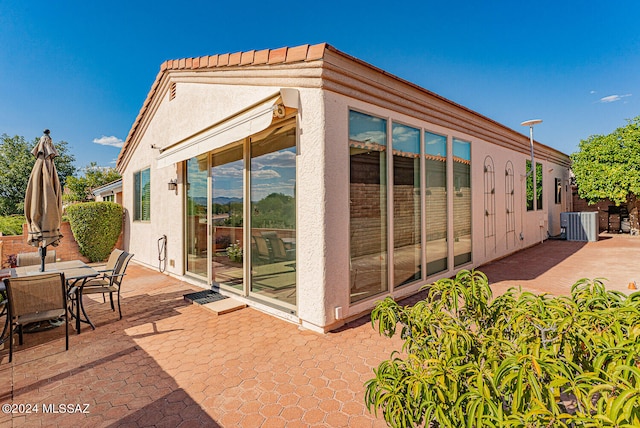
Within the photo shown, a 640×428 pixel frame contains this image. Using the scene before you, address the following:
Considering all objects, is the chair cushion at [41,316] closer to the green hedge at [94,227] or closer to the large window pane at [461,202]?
the large window pane at [461,202]

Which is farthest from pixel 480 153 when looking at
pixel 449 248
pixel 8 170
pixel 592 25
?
pixel 8 170

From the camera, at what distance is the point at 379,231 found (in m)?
6.81

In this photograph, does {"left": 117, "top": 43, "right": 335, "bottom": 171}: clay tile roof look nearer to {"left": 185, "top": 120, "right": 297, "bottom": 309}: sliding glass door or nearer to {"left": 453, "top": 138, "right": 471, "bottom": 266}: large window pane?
{"left": 185, "top": 120, "right": 297, "bottom": 309}: sliding glass door

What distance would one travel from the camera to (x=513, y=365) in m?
1.68

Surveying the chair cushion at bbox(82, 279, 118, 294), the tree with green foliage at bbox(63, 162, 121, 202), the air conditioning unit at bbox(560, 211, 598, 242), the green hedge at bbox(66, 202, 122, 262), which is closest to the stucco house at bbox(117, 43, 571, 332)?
the chair cushion at bbox(82, 279, 118, 294)

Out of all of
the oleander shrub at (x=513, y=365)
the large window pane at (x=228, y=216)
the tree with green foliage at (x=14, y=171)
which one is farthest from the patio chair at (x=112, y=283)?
the tree with green foliage at (x=14, y=171)

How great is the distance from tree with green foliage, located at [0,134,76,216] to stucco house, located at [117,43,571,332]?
40038 mm

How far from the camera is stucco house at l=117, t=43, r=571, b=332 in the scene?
5836 mm

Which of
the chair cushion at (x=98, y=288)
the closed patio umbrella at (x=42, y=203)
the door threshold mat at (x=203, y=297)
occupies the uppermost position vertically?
the closed patio umbrella at (x=42, y=203)

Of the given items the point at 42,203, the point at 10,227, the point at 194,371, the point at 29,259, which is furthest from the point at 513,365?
the point at 10,227

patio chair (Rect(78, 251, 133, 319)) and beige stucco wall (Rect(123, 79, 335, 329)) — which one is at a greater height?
beige stucco wall (Rect(123, 79, 335, 329))

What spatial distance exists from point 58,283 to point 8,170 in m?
50.5

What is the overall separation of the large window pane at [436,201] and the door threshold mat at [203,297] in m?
5.99

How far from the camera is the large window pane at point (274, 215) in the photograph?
650 cm
